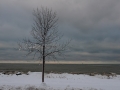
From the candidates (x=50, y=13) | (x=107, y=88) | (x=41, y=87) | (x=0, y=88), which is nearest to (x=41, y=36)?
(x=50, y=13)

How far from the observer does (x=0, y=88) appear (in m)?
14.5

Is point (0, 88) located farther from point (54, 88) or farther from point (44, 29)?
point (44, 29)

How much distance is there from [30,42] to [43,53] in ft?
5.81

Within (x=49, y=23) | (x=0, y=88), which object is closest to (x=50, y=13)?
(x=49, y=23)

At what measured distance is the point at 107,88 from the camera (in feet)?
50.1

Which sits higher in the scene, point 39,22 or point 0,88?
point 39,22

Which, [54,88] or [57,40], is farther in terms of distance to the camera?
[57,40]

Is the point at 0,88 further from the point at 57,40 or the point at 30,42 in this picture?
the point at 57,40

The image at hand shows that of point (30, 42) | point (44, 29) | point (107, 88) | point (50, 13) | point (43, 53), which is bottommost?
point (107, 88)

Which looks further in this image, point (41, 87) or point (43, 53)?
point (43, 53)

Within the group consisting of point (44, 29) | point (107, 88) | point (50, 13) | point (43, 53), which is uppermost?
point (50, 13)

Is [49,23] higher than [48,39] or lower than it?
higher

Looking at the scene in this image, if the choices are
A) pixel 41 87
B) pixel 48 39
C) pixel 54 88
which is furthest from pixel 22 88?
pixel 48 39

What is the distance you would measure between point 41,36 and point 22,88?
5159 millimetres
